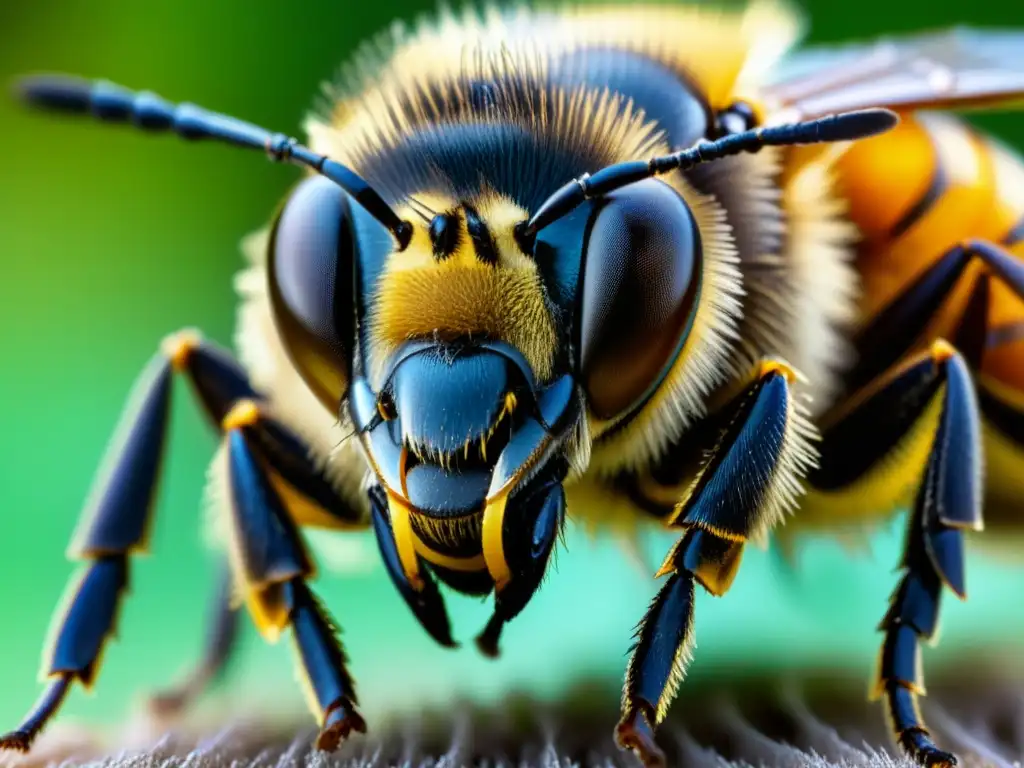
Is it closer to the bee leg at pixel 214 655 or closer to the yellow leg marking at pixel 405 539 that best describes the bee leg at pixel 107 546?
the bee leg at pixel 214 655

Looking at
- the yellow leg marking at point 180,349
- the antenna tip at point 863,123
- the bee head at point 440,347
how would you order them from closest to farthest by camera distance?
the bee head at point 440,347 → the antenna tip at point 863,123 → the yellow leg marking at point 180,349

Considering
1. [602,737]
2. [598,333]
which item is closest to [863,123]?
[598,333]

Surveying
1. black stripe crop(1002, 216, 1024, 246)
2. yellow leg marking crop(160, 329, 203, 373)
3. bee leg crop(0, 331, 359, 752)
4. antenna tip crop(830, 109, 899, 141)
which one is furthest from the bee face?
black stripe crop(1002, 216, 1024, 246)

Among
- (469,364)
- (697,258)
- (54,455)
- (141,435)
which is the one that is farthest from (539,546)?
(54,455)

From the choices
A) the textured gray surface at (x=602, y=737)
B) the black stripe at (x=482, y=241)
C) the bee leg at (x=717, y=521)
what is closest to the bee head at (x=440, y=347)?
the black stripe at (x=482, y=241)

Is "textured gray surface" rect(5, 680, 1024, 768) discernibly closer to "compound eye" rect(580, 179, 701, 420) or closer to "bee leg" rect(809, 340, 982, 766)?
"bee leg" rect(809, 340, 982, 766)

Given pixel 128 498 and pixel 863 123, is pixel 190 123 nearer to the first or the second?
pixel 128 498
